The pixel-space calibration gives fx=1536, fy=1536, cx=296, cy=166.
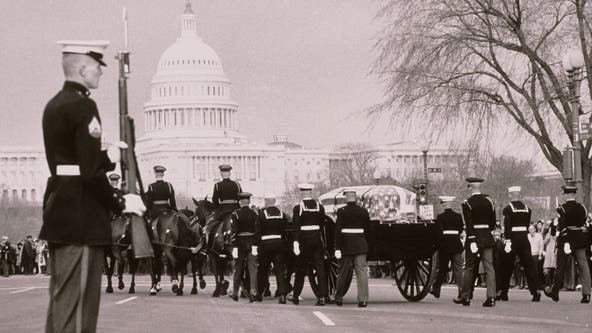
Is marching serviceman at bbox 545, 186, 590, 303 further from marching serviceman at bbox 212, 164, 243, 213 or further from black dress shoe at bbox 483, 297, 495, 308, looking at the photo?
marching serviceman at bbox 212, 164, 243, 213

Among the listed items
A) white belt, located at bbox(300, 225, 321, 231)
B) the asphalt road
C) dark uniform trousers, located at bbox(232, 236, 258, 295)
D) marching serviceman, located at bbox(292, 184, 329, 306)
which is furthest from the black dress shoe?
dark uniform trousers, located at bbox(232, 236, 258, 295)

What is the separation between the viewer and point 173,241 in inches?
1126

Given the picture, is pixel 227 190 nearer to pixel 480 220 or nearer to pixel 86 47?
pixel 480 220

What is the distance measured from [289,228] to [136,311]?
498 cm

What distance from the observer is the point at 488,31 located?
3484 centimetres

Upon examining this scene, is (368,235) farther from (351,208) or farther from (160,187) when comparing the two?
(160,187)

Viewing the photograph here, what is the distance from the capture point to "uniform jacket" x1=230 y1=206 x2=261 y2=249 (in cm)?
2734

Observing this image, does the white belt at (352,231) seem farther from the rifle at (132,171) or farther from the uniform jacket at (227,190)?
the rifle at (132,171)

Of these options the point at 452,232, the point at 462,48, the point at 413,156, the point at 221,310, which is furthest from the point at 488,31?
the point at 413,156

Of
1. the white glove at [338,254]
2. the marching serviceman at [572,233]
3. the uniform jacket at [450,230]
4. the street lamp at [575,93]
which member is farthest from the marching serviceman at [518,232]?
the street lamp at [575,93]

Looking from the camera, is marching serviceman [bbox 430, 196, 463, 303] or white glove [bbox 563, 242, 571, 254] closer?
white glove [bbox 563, 242, 571, 254]

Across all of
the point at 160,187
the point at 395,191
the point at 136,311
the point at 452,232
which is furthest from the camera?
the point at 395,191

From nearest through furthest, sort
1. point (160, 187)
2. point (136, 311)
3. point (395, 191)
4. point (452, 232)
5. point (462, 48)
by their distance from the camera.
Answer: point (136, 311) < point (452, 232) < point (160, 187) < point (462, 48) < point (395, 191)

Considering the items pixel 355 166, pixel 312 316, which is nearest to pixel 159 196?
pixel 312 316
